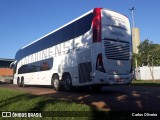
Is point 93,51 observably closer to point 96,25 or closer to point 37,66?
point 96,25

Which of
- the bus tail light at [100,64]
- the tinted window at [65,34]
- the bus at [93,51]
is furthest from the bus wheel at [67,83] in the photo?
the bus tail light at [100,64]

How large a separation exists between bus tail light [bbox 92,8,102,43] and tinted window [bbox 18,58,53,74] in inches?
232

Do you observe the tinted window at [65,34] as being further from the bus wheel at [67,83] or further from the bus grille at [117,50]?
the bus wheel at [67,83]

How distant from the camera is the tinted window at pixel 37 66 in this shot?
61.0 ft

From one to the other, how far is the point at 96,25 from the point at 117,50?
1.73m

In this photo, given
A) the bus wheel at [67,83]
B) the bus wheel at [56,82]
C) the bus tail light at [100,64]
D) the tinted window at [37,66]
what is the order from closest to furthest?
the bus tail light at [100,64], the bus wheel at [67,83], the bus wheel at [56,82], the tinted window at [37,66]

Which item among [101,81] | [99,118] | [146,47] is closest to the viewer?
[99,118]

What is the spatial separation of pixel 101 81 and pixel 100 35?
7.42 feet

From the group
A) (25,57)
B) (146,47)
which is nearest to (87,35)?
(25,57)

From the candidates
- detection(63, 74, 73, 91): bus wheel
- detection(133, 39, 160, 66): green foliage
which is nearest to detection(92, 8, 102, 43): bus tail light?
detection(63, 74, 73, 91): bus wheel

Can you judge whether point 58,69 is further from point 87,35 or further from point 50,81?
point 87,35

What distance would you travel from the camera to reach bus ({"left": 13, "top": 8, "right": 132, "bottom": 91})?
1311 centimetres

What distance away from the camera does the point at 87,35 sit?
45.0 feet

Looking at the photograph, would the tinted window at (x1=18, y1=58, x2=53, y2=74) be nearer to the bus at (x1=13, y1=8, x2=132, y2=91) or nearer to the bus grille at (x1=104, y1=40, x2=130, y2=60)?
the bus at (x1=13, y1=8, x2=132, y2=91)
